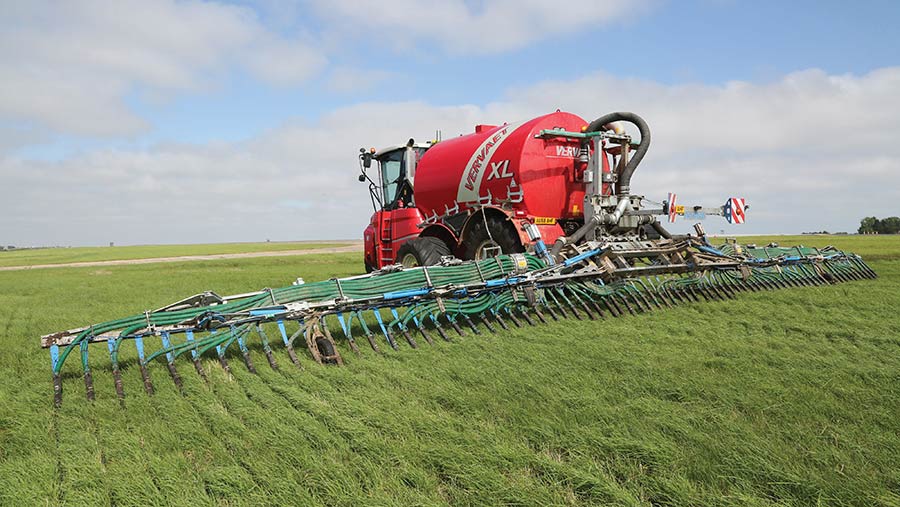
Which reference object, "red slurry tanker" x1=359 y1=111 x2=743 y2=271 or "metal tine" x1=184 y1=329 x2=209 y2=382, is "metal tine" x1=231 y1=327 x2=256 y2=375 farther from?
"red slurry tanker" x1=359 y1=111 x2=743 y2=271

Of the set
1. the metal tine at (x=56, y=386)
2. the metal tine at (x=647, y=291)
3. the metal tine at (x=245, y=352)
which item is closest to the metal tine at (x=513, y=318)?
the metal tine at (x=647, y=291)

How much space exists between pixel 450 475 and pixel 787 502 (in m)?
1.41

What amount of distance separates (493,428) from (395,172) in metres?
8.20

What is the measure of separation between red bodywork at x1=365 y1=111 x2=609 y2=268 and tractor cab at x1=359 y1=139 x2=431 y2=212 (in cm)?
133

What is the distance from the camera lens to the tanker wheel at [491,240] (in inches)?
290

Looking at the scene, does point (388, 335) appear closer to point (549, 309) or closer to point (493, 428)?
point (549, 309)

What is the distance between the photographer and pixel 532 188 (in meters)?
7.56

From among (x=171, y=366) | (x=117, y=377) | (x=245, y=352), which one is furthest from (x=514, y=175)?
(x=117, y=377)

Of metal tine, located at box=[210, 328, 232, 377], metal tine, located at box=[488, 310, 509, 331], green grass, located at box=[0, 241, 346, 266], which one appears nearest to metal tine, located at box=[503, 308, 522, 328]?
metal tine, located at box=[488, 310, 509, 331]

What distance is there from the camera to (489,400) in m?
3.56

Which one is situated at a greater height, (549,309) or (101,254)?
(101,254)

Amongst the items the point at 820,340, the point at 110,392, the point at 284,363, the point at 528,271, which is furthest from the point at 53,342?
the point at 820,340

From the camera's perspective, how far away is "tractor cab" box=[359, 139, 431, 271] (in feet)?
32.5

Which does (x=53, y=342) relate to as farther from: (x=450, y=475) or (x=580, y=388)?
(x=580, y=388)
